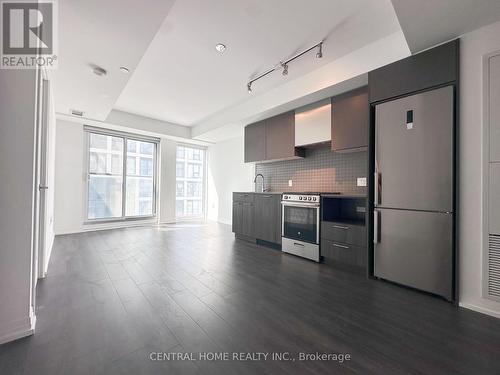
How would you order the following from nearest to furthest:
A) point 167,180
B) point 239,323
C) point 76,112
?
1. point 239,323
2. point 76,112
3. point 167,180

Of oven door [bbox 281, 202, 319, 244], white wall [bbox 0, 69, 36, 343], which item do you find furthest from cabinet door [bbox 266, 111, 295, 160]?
white wall [bbox 0, 69, 36, 343]

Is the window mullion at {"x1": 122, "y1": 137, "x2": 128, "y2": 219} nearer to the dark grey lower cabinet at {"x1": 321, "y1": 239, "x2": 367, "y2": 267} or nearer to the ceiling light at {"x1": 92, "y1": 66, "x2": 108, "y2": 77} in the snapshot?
the ceiling light at {"x1": 92, "y1": 66, "x2": 108, "y2": 77}

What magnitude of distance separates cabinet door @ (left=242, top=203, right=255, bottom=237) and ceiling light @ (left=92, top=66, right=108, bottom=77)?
294cm

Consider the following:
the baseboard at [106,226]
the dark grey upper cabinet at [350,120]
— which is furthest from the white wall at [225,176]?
the dark grey upper cabinet at [350,120]

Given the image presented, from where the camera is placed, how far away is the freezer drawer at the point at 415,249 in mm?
2004

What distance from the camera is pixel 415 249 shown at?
7.13 ft

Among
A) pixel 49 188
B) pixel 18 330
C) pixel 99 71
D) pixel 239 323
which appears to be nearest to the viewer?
pixel 18 330

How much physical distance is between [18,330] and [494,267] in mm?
3584

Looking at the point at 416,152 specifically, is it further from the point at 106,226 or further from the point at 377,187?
the point at 106,226

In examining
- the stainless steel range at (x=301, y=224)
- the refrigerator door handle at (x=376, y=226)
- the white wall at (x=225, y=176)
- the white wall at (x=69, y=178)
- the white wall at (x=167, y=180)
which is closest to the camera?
the refrigerator door handle at (x=376, y=226)

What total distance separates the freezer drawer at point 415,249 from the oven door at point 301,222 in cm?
83

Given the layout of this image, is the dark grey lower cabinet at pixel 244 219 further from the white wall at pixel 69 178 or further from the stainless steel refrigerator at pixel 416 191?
the white wall at pixel 69 178

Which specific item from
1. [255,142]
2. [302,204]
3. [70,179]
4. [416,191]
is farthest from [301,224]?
[70,179]

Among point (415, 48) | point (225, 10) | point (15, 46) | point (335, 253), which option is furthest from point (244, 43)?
point (335, 253)
